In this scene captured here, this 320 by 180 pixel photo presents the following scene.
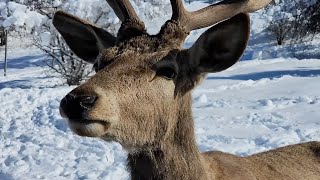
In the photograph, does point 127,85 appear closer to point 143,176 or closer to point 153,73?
point 153,73

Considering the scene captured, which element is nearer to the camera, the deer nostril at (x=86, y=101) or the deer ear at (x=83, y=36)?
the deer nostril at (x=86, y=101)

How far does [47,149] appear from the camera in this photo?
938 centimetres

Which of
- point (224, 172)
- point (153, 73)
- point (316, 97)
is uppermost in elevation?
point (153, 73)

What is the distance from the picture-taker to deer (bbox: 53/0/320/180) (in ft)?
10.6

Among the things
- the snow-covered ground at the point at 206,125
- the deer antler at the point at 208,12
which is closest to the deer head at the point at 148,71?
the deer antler at the point at 208,12

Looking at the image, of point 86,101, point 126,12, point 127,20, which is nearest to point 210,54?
point 127,20

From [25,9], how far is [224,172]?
17461mm

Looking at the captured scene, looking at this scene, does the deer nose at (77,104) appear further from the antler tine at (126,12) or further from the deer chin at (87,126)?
the antler tine at (126,12)

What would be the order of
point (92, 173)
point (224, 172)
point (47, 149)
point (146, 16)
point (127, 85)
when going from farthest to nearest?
point (146, 16), point (47, 149), point (92, 173), point (224, 172), point (127, 85)

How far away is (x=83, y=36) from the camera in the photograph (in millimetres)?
4465

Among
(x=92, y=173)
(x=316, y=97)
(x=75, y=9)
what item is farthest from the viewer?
(x=75, y=9)

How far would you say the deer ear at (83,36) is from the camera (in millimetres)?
4352

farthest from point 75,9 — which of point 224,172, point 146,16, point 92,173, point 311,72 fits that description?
point 224,172

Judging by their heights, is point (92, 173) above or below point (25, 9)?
above
